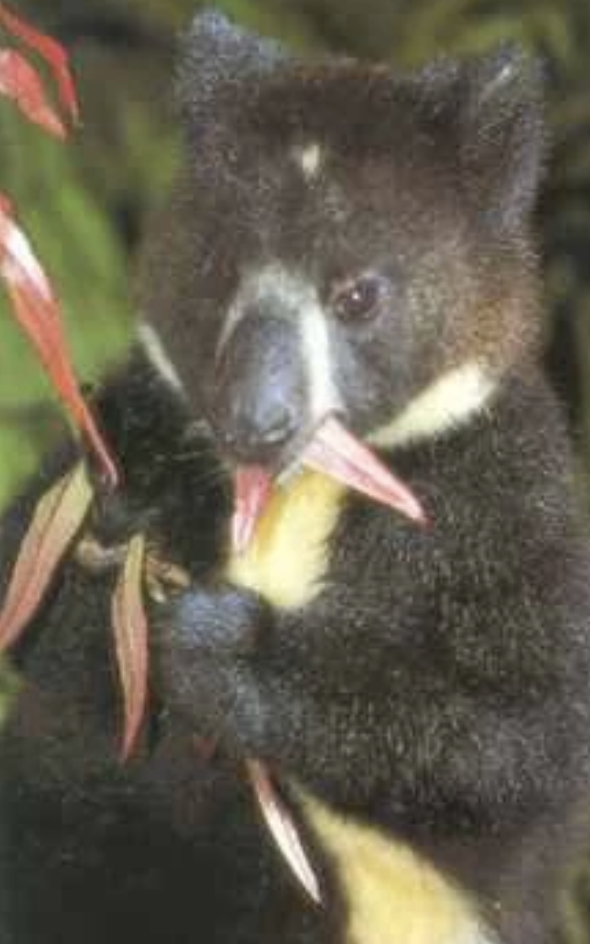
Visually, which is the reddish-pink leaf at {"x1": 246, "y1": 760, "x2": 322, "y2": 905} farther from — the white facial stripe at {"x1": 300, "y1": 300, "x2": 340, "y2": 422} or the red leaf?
the red leaf

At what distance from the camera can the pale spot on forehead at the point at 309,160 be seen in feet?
5.40

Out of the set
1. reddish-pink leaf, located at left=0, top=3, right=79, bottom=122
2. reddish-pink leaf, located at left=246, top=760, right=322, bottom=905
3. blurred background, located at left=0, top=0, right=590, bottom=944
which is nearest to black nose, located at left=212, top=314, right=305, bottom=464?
reddish-pink leaf, located at left=246, top=760, right=322, bottom=905

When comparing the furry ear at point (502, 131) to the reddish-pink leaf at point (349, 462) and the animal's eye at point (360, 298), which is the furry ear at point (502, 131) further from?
the reddish-pink leaf at point (349, 462)

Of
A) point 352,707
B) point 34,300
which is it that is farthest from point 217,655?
point 34,300

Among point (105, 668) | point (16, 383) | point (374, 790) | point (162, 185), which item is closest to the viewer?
point (374, 790)

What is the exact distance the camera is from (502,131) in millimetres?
1674

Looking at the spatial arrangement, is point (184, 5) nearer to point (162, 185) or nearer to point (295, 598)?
point (162, 185)

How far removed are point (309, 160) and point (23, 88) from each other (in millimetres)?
561

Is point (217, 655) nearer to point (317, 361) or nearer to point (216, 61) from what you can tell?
point (317, 361)

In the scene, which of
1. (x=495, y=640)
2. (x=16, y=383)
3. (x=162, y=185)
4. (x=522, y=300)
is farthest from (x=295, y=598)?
(x=162, y=185)

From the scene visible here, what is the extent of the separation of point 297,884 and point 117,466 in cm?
30

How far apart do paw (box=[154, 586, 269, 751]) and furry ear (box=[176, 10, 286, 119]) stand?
1.00 ft

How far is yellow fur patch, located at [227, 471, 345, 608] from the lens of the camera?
68.6 inches

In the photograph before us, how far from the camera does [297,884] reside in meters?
1.81
